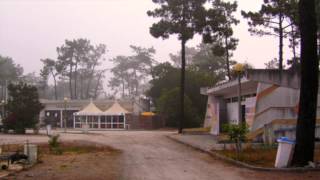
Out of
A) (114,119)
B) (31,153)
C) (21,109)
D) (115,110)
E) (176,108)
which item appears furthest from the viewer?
(114,119)

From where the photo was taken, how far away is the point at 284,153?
57.6ft

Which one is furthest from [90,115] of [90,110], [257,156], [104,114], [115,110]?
[257,156]

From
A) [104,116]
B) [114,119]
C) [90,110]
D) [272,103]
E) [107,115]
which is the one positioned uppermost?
[90,110]

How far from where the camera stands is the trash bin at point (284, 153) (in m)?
17.5

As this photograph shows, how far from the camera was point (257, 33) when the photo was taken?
4494 cm

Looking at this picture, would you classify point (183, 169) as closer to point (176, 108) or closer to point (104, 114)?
point (176, 108)

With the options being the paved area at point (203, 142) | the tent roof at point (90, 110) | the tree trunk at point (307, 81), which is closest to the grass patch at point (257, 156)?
the tree trunk at point (307, 81)

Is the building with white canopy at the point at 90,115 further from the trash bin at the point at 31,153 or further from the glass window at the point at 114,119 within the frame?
the trash bin at the point at 31,153

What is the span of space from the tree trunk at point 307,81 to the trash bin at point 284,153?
0.53 feet

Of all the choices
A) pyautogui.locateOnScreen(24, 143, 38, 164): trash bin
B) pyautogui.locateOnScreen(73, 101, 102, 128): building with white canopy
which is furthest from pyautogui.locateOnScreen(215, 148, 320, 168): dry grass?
pyautogui.locateOnScreen(73, 101, 102, 128): building with white canopy

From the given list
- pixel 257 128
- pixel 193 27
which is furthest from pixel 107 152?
pixel 193 27

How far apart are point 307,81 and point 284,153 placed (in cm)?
246

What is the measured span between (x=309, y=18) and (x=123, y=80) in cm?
11532

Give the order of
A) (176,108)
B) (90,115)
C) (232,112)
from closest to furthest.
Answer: (232,112) < (176,108) < (90,115)
